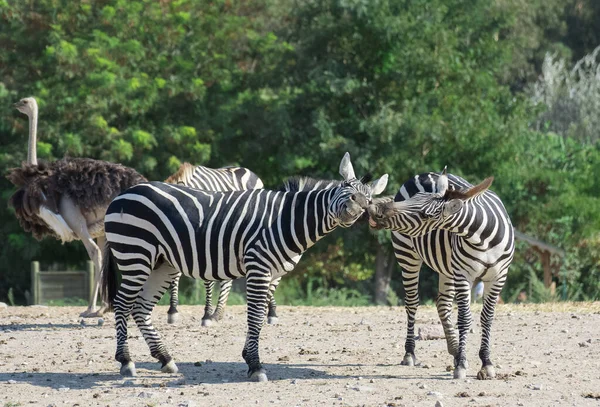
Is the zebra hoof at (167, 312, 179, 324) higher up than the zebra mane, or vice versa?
the zebra mane

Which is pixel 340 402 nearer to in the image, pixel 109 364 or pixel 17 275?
pixel 109 364

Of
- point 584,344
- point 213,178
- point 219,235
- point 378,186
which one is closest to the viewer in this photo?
point 378,186

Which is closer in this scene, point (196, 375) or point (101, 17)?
point (196, 375)

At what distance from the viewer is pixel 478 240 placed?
930cm

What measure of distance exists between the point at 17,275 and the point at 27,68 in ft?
17.8

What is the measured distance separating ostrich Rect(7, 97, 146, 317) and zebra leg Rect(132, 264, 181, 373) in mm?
4227

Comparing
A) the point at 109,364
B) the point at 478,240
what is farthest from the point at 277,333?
the point at 478,240

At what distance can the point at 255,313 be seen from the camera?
947cm

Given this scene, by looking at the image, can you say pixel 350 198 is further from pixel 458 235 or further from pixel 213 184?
pixel 213 184

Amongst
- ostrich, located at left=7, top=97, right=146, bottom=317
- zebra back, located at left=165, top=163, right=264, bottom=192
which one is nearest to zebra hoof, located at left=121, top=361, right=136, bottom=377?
zebra back, located at left=165, top=163, right=264, bottom=192

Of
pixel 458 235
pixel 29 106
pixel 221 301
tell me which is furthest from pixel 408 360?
pixel 29 106

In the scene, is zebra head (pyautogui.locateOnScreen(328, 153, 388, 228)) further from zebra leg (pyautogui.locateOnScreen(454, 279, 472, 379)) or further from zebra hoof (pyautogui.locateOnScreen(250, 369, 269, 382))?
zebra hoof (pyautogui.locateOnScreen(250, 369, 269, 382))

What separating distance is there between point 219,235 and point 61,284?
1129 cm

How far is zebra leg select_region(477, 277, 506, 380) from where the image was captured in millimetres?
9414
